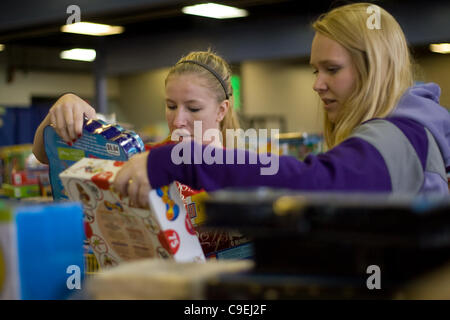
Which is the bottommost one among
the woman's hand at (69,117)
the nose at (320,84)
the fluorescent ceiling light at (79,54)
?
the woman's hand at (69,117)

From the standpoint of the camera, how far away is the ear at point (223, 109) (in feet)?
7.17

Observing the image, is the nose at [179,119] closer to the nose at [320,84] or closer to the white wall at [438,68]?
the nose at [320,84]

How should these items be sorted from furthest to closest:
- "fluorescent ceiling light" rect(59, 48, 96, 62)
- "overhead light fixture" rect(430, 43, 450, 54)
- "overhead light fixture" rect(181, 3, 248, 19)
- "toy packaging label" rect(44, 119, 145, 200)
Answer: "fluorescent ceiling light" rect(59, 48, 96, 62) → "overhead light fixture" rect(430, 43, 450, 54) → "overhead light fixture" rect(181, 3, 248, 19) → "toy packaging label" rect(44, 119, 145, 200)

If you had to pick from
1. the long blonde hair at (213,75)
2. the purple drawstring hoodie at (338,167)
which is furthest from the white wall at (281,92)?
the purple drawstring hoodie at (338,167)

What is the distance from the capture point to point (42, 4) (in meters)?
6.32

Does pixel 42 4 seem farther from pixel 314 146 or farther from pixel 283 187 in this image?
pixel 283 187

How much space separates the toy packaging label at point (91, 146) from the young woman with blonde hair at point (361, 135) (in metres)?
0.19

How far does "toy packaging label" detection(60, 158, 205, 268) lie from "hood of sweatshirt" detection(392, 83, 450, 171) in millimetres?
564

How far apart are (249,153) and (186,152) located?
0.13 meters

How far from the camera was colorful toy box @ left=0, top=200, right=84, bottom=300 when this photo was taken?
0.84 m

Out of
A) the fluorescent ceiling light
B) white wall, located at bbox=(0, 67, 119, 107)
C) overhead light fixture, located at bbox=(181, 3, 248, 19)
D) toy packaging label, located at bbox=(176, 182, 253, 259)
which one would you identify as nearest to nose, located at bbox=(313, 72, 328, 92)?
toy packaging label, located at bbox=(176, 182, 253, 259)

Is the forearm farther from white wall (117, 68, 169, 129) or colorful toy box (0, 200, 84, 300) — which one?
white wall (117, 68, 169, 129)

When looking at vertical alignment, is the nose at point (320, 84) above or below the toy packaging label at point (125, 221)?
above

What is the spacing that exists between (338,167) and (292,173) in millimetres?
85
